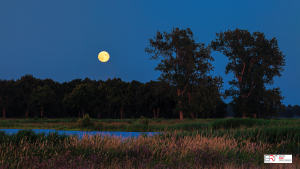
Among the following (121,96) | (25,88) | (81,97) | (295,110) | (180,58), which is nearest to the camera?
(180,58)

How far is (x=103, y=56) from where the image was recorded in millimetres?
48375

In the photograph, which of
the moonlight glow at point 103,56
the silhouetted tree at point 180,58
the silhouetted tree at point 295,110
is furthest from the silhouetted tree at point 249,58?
the silhouetted tree at point 295,110

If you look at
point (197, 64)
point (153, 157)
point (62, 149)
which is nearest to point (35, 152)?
point (62, 149)

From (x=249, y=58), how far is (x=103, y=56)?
29.5 m

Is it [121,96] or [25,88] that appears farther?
[25,88]

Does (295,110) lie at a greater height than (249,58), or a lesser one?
lesser

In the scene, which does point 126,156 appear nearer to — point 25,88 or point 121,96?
point 121,96

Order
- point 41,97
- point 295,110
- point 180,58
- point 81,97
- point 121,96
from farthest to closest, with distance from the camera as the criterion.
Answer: point 295,110, point 121,96, point 81,97, point 41,97, point 180,58

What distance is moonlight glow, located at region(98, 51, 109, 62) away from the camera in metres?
47.8

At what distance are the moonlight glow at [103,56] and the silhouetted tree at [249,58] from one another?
2241 cm

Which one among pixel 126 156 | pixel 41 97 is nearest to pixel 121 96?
pixel 41 97

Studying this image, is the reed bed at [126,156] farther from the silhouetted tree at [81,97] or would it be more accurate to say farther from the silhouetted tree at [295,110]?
the silhouetted tree at [295,110]

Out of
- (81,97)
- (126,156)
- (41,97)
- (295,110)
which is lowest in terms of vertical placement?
(126,156)

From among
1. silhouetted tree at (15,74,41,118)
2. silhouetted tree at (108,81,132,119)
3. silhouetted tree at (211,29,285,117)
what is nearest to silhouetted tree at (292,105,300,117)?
silhouetted tree at (211,29,285,117)
